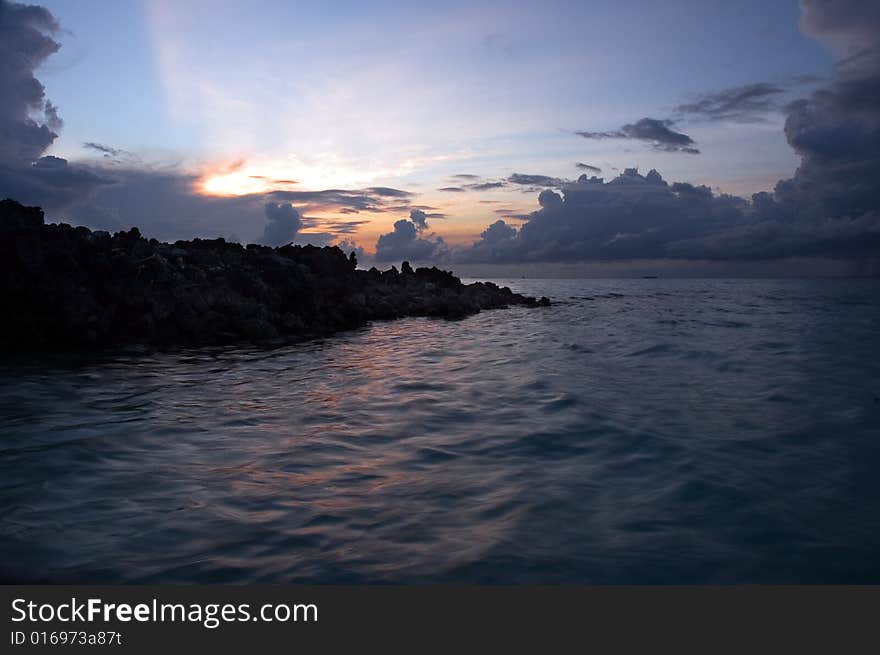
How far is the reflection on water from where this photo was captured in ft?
16.0

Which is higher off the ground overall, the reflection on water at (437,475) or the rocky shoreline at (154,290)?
the rocky shoreline at (154,290)

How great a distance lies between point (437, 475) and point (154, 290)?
57.7ft

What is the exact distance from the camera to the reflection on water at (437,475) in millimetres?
4883

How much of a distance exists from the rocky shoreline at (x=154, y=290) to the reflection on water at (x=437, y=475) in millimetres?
3980

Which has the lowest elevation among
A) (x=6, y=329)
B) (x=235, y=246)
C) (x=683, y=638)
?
(x=683, y=638)

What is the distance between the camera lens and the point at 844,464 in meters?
7.54

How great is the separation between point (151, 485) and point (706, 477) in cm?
705

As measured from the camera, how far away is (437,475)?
707cm

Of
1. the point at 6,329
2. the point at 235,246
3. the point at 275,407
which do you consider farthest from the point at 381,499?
the point at 235,246

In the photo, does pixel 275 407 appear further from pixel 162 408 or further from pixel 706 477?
pixel 706 477

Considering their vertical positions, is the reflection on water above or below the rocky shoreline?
below

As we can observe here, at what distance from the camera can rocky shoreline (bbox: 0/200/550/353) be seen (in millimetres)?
17250

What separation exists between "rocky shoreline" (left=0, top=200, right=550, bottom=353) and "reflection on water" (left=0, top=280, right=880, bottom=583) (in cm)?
398

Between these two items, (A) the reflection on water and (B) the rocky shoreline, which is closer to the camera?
(A) the reflection on water
